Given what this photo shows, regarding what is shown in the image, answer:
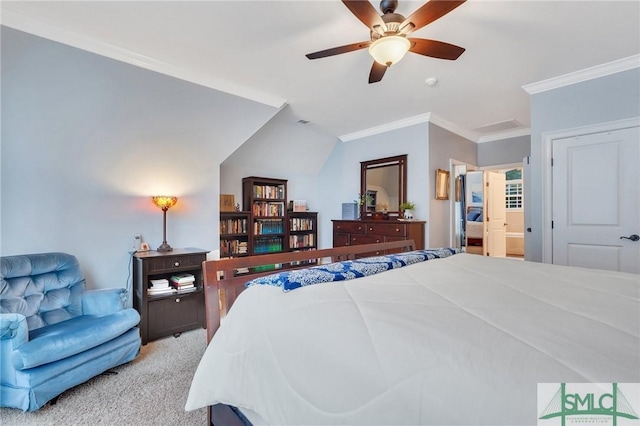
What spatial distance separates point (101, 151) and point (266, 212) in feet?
8.05

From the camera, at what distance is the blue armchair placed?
65.1 inches

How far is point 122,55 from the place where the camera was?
245 centimetres

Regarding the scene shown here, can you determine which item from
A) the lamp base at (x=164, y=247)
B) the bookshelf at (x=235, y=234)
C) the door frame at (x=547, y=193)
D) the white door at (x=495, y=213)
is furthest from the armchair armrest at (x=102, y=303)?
the white door at (x=495, y=213)

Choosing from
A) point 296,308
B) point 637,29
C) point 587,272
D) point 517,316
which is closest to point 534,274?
point 587,272

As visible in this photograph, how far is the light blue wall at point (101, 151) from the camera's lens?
228 cm

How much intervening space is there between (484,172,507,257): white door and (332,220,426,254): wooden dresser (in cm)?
254

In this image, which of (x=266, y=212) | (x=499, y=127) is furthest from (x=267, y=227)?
(x=499, y=127)

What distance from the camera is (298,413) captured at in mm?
817

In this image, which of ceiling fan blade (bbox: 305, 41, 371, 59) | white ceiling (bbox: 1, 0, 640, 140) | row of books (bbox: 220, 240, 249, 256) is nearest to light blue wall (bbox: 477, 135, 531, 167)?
white ceiling (bbox: 1, 0, 640, 140)

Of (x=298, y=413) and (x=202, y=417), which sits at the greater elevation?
(x=298, y=413)

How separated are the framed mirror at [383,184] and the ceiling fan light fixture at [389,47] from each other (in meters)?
2.57

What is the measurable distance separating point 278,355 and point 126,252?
2742mm

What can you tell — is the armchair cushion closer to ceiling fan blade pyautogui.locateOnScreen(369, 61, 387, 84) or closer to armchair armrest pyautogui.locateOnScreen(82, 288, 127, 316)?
armchair armrest pyautogui.locateOnScreen(82, 288, 127, 316)

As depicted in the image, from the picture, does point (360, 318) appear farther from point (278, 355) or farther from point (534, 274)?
point (534, 274)
